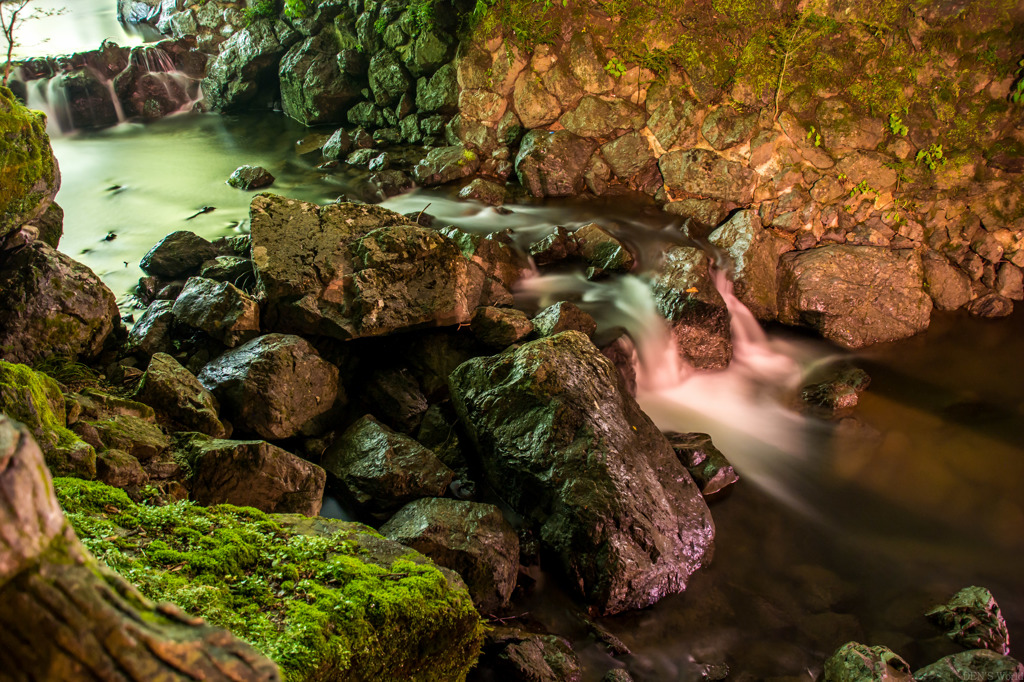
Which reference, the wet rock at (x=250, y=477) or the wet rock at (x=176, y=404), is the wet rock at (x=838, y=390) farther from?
the wet rock at (x=176, y=404)

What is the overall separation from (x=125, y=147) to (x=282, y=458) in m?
11.6

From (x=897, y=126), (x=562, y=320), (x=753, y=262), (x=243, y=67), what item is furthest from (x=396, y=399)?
(x=243, y=67)

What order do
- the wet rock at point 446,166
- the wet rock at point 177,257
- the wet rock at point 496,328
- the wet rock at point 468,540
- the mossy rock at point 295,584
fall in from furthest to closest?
the wet rock at point 446,166 → the wet rock at point 177,257 → the wet rock at point 496,328 → the wet rock at point 468,540 → the mossy rock at point 295,584

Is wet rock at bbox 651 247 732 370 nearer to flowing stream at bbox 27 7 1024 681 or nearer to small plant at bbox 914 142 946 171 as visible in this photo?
flowing stream at bbox 27 7 1024 681

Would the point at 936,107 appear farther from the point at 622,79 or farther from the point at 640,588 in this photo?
the point at 640,588

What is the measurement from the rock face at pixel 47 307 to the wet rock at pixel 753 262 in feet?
24.5

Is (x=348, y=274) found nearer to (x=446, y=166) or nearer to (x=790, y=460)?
(x=446, y=166)

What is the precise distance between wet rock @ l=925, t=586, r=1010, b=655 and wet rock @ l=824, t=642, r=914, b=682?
926 millimetres

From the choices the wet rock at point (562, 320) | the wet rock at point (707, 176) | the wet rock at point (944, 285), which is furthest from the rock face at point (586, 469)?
the wet rock at point (944, 285)

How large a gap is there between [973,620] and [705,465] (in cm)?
220

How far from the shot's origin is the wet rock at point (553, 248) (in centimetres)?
812

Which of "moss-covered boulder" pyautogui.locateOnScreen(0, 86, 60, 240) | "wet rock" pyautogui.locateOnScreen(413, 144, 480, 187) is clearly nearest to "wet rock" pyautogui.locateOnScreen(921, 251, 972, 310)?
"wet rock" pyautogui.locateOnScreen(413, 144, 480, 187)

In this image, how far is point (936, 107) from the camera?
28.1 ft

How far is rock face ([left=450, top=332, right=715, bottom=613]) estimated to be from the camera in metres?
4.25
